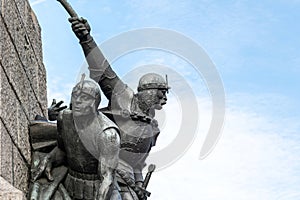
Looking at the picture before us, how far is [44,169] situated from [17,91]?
0.76 metres

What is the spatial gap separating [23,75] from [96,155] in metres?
1.30

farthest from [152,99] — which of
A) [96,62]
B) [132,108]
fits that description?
[96,62]

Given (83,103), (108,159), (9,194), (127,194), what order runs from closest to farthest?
(9,194)
(108,159)
(83,103)
(127,194)

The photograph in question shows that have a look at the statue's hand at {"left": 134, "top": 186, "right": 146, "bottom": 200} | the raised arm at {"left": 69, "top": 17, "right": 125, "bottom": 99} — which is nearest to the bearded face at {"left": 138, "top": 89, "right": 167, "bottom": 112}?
the raised arm at {"left": 69, "top": 17, "right": 125, "bottom": 99}

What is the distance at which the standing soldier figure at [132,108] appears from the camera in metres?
8.74

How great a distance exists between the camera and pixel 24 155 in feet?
27.3

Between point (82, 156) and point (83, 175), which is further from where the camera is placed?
point (83, 175)

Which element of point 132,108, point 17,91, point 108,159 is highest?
point 132,108

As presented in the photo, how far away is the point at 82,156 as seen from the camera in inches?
317

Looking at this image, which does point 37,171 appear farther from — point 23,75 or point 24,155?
point 23,75

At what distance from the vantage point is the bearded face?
348 inches

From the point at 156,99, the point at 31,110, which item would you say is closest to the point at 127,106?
the point at 156,99

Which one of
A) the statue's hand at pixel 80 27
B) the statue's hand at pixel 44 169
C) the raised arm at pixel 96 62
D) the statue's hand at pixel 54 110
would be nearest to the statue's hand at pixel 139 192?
the statue's hand at pixel 44 169

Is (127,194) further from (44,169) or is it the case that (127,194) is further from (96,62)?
(96,62)
